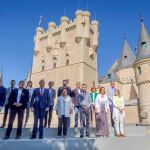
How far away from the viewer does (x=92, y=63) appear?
36281mm

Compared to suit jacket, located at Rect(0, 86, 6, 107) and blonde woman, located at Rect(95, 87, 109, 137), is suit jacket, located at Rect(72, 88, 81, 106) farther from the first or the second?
suit jacket, located at Rect(0, 86, 6, 107)

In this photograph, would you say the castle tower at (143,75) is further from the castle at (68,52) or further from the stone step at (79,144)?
Answer: the stone step at (79,144)

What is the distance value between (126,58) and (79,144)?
32612mm

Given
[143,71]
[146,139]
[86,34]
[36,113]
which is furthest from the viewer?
[86,34]

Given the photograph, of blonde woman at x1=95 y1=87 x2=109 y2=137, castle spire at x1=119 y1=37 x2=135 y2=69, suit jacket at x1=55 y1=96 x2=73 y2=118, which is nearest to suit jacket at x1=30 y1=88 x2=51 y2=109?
suit jacket at x1=55 y1=96 x2=73 y2=118

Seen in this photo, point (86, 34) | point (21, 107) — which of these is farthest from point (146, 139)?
point (86, 34)

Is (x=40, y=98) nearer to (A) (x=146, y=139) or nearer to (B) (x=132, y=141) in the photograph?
(B) (x=132, y=141)

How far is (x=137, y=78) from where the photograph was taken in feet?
88.0

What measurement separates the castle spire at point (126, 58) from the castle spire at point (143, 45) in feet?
23.2

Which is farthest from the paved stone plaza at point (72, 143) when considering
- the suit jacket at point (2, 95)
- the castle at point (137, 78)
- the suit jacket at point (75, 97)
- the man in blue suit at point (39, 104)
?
the castle at point (137, 78)

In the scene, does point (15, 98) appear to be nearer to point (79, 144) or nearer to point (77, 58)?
point (79, 144)

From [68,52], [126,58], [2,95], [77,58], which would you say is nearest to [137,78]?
[126,58]

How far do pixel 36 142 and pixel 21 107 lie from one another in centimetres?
161

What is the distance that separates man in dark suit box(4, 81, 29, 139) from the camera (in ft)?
20.2
